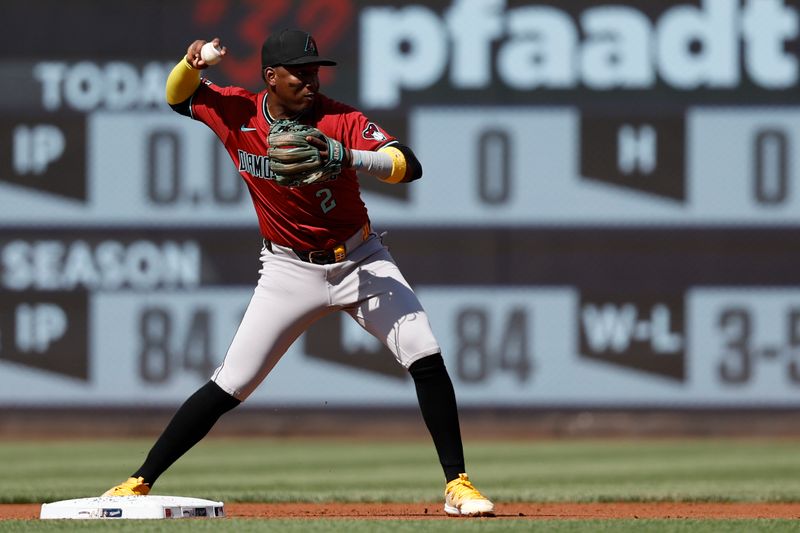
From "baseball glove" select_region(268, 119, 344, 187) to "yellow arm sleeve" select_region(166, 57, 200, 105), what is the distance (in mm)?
520

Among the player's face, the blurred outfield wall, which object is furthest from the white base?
the blurred outfield wall

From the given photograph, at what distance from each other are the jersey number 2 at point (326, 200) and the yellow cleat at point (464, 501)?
93 cm

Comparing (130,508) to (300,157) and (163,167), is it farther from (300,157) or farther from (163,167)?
(163,167)

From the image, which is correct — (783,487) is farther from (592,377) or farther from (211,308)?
(211,308)

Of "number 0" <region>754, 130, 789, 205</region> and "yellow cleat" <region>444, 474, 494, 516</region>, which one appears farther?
"number 0" <region>754, 130, 789, 205</region>

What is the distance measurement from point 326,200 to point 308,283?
10.6 inches

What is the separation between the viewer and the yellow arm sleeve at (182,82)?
15.8 feet

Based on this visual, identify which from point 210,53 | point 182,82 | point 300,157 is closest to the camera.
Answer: point 300,157

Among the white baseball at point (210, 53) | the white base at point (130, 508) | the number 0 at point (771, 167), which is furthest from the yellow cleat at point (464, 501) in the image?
the number 0 at point (771, 167)

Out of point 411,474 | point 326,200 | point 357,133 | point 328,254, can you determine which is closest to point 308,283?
point 328,254

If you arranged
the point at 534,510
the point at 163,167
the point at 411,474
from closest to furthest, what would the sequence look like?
the point at 534,510, the point at 411,474, the point at 163,167

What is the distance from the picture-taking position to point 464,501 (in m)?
4.56

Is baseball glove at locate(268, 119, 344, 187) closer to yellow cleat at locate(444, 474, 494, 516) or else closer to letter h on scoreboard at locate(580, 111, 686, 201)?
yellow cleat at locate(444, 474, 494, 516)

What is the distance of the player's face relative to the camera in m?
4.57
